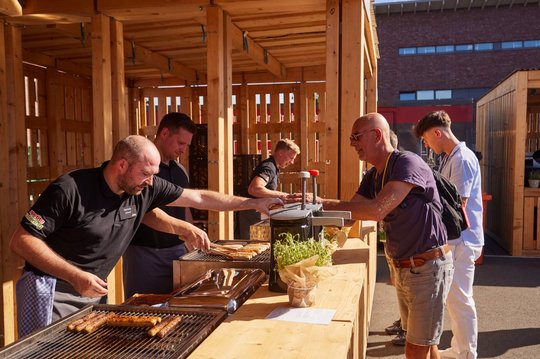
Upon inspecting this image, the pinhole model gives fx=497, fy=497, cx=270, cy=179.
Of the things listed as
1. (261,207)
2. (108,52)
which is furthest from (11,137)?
(261,207)

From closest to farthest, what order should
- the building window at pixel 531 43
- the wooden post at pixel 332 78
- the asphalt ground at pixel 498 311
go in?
the wooden post at pixel 332 78 < the asphalt ground at pixel 498 311 < the building window at pixel 531 43

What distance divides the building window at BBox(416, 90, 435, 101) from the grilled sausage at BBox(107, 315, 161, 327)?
2764cm

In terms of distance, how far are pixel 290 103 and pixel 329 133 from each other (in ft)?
17.4

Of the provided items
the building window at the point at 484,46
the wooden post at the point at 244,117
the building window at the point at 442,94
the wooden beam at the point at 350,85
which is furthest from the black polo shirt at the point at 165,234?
the building window at the point at 484,46

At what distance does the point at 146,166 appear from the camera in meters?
3.18

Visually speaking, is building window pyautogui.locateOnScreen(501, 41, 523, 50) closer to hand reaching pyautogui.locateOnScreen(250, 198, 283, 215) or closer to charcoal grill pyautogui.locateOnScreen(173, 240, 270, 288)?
hand reaching pyautogui.locateOnScreen(250, 198, 283, 215)

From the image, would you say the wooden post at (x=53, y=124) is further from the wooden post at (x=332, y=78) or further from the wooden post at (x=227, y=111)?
the wooden post at (x=332, y=78)

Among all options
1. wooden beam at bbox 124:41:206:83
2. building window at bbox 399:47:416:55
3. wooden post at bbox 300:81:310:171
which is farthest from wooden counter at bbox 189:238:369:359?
building window at bbox 399:47:416:55

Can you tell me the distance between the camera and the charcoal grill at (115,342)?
2064mm

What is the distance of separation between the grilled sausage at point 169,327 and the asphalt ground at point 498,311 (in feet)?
12.0

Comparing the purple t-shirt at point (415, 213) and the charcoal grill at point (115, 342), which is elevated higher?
the purple t-shirt at point (415, 213)

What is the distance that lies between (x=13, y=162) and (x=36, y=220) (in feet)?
9.52

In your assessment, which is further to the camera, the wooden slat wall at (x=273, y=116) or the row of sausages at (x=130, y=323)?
the wooden slat wall at (x=273, y=116)

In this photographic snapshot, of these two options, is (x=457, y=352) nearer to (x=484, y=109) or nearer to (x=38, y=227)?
(x=38, y=227)
